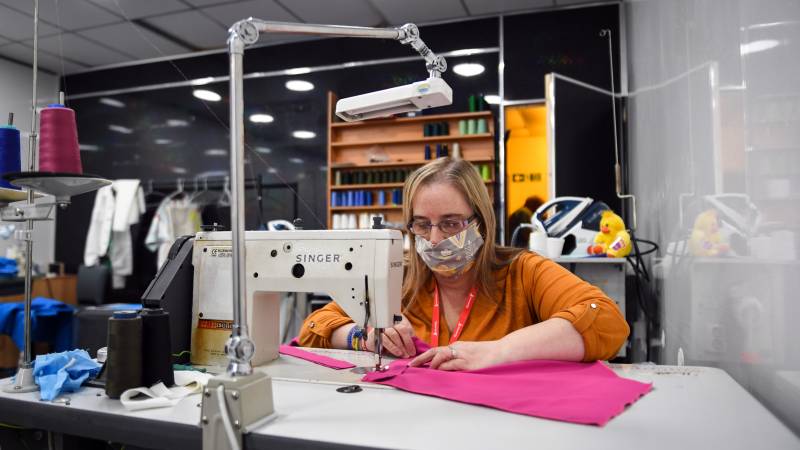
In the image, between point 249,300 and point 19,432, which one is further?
point 249,300

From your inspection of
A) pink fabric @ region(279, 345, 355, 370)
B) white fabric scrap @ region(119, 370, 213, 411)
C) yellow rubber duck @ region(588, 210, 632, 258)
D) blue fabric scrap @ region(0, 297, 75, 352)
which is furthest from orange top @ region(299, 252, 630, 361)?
blue fabric scrap @ region(0, 297, 75, 352)

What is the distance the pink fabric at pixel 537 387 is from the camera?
81 cm

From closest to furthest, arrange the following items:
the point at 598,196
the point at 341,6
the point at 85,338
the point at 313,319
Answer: the point at 313,319, the point at 85,338, the point at 598,196, the point at 341,6

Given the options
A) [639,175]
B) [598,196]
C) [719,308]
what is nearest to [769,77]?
[719,308]

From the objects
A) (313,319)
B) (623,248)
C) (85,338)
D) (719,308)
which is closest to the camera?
(719,308)

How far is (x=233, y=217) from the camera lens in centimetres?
84

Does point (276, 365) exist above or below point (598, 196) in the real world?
below

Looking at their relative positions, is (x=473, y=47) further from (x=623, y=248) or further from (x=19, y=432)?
(x=19, y=432)

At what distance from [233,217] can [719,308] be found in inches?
49.4

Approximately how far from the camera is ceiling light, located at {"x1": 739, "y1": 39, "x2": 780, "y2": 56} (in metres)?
0.92

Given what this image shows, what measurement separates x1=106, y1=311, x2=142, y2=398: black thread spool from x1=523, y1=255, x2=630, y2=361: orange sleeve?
2.89 feet

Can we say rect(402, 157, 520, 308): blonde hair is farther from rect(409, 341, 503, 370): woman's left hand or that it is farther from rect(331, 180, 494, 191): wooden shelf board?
rect(331, 180, 494, 191): wooden shelf board

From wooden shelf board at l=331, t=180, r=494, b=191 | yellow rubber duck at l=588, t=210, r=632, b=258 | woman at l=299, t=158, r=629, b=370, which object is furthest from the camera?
wooden shelf board at l=331, t=180, r=494, b=191

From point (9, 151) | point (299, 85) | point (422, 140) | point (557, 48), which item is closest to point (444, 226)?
point (9, 151)
